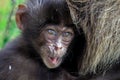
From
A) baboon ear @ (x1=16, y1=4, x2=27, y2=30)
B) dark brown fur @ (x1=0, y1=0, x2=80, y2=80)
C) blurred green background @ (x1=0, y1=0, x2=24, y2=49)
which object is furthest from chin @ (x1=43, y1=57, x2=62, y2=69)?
blurred green background @ (x1=0, y1=0, x2=24, y2=49)

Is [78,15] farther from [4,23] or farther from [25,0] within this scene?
[4,23]

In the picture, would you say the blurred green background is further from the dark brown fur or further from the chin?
the chin

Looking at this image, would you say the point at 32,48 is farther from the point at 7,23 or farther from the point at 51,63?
the point at 7,23

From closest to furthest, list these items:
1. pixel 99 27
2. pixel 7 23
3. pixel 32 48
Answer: pixel 99 27, pixel 32 48, pixel 7 23

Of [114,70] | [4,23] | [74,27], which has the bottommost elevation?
[4,23]

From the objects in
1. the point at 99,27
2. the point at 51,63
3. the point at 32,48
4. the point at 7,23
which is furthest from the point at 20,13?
the point at 7,23

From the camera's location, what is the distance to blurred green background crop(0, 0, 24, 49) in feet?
24.8

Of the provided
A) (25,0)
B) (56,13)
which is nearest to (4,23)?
(25,0)

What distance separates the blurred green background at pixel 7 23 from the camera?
24.8 feet

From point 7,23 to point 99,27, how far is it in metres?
2.59

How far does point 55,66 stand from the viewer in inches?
215

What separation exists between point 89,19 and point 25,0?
35.3 inches

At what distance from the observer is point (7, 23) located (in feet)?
25.4

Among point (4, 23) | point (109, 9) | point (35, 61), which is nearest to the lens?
point (109, 9)
